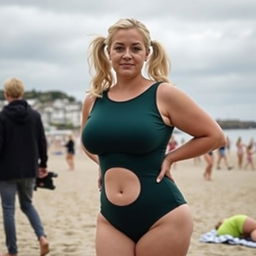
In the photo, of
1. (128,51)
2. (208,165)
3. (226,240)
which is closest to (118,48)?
(128,51)

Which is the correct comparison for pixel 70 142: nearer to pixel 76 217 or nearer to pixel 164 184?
pixel 76 217

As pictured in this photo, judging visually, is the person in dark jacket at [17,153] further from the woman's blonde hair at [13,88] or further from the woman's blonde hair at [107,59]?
the woman's blonde hair at [107,59]

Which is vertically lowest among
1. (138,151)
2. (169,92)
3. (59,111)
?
(59,111)

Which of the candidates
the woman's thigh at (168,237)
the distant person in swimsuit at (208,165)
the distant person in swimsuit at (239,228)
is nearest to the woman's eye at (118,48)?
the woman's thigh at (168,237)

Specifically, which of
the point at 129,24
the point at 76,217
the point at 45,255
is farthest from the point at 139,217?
the point at 76,217

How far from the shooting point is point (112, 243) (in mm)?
2629

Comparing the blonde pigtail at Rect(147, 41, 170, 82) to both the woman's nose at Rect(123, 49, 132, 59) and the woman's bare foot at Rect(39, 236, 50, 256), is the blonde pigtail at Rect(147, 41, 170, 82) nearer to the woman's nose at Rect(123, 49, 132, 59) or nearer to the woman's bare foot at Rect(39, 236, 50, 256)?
the woman's nose at Rect(123, 49, 132, 59)

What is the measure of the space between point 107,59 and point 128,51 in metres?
0.26

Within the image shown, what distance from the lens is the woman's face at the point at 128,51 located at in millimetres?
2682

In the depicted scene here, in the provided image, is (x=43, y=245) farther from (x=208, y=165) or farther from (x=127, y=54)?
(x=208, y=165)

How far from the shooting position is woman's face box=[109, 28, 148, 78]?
2.68 metres

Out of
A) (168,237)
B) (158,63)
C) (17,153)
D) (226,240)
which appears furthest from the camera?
(226,240)

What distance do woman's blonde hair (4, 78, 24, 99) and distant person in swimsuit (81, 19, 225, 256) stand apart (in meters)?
2.67

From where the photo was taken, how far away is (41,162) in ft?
18.2
